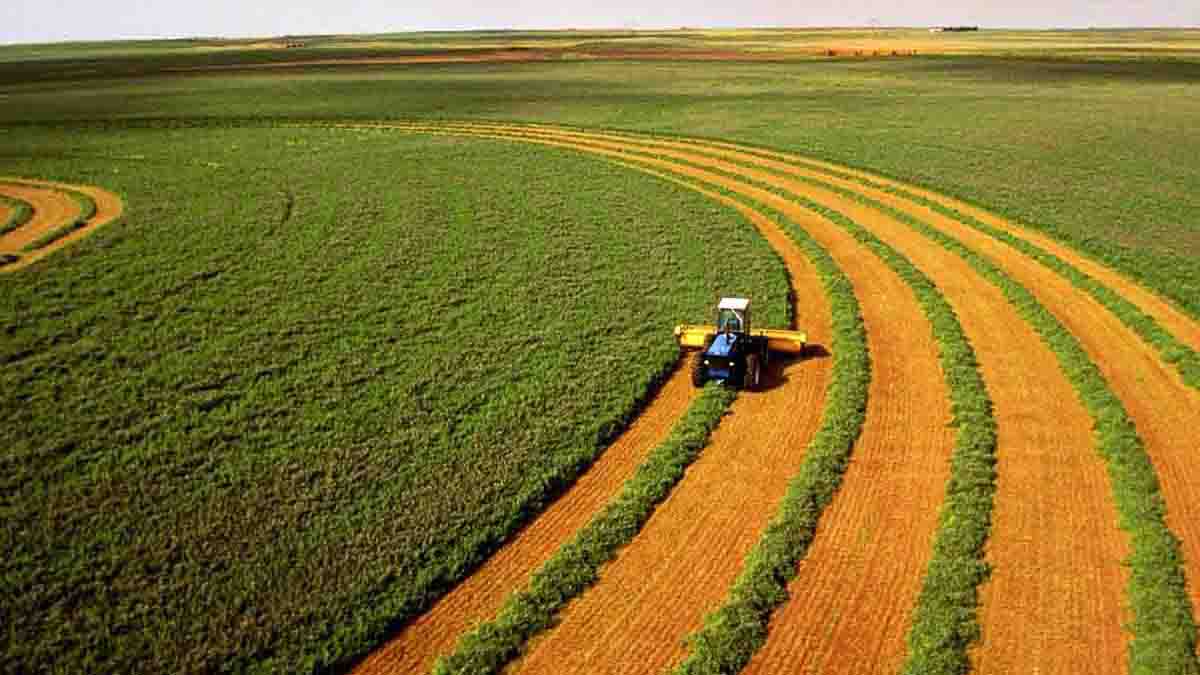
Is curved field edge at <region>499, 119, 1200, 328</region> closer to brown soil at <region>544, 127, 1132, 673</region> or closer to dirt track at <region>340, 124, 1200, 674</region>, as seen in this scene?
dirt track at <region>340, 124, 1200, 674</region>

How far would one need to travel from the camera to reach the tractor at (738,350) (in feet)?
69.3

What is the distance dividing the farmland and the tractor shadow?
0.58 feet

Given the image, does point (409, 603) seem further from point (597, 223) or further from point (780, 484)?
point (597, 223)

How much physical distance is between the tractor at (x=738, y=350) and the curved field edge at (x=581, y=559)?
54.1 inches

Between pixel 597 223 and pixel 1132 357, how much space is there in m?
23.7

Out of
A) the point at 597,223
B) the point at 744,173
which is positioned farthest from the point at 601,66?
the point at 597,223

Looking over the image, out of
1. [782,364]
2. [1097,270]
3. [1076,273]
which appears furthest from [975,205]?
[782,364]

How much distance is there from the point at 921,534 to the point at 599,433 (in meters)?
7.75

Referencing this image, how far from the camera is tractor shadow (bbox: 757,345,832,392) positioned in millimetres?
21797

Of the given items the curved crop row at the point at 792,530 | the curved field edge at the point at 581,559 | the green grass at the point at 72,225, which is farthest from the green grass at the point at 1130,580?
the green grass at the point at 72,225

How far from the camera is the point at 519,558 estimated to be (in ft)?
49.9

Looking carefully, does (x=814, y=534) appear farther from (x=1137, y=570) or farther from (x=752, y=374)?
(x=752, y=374)

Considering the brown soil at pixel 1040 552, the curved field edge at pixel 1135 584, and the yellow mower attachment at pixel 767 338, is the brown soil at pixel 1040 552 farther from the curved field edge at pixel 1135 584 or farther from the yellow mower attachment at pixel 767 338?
the yellow mower attachment at pixel 767 338

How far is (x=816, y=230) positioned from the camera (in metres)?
37.2
